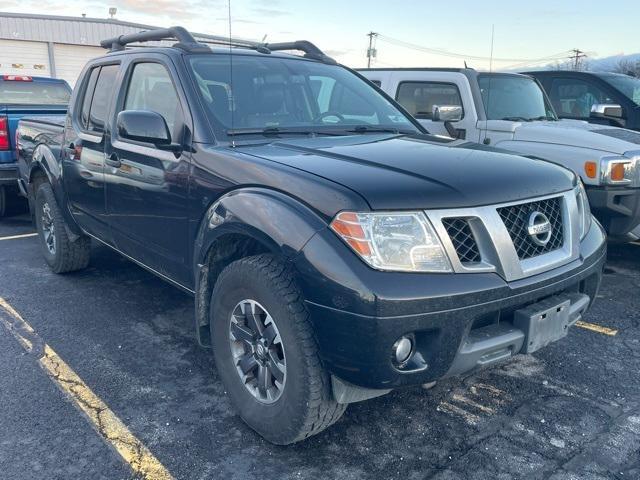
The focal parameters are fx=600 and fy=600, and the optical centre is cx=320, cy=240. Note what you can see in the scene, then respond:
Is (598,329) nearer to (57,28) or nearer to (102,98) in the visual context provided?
(102,98)

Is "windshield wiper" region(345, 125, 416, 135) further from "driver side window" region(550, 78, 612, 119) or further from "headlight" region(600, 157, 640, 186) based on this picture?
"driver side window" region(550, 78, 612, 119)

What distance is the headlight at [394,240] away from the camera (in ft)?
7.59

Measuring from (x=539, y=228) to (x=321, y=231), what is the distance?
3.28 feet

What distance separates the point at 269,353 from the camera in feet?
8.86

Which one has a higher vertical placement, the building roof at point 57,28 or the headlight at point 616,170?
the building roof at point 57,28

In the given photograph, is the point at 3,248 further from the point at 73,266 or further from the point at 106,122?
the point at 106,122

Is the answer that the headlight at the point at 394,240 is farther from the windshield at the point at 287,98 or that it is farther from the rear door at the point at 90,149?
the rear door at the point at 90,149

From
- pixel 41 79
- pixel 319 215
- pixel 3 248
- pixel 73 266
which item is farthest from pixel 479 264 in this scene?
pixel 41 79

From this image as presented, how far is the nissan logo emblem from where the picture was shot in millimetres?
2619

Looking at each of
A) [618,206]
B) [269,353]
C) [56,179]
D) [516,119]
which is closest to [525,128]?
[516,119]

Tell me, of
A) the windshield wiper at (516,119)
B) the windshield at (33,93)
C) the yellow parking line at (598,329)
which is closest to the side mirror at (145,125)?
the yellow parking line at (598,329)

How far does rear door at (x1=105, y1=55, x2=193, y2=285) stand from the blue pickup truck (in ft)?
12.4

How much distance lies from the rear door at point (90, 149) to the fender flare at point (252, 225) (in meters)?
1.44

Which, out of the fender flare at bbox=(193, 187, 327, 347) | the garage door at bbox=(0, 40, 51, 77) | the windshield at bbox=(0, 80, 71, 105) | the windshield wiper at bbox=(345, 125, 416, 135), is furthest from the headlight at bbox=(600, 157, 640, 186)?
the garage door at bbox=(0, 40, 51, 77)
